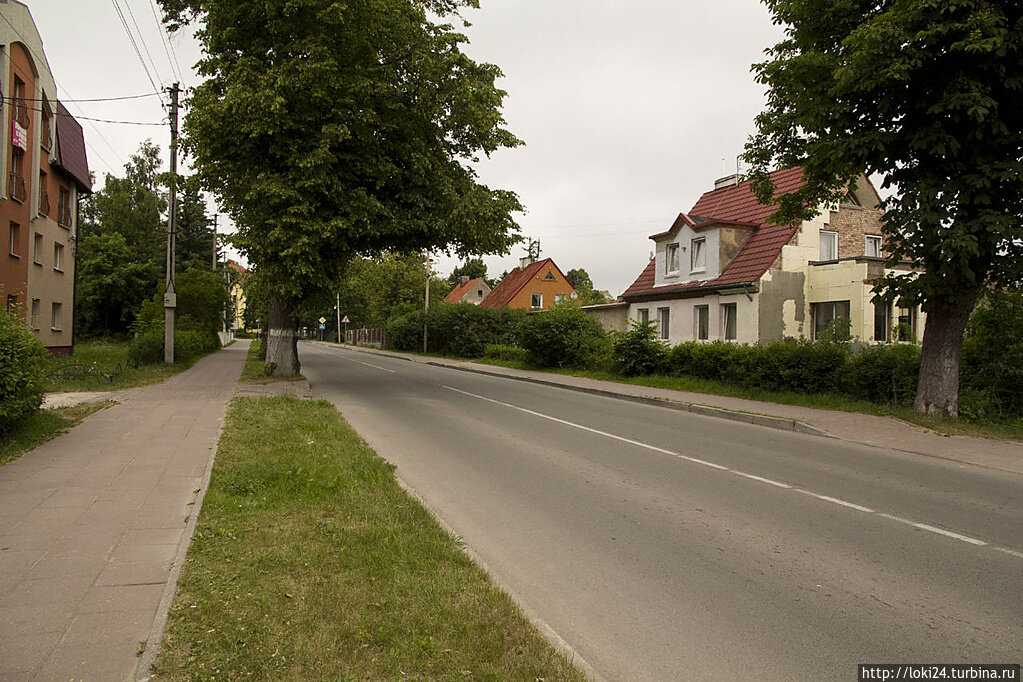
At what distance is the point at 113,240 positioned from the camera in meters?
42.7

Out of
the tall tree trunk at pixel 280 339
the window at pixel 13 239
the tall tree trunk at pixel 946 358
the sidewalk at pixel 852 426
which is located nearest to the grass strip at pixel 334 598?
the sidewalk at pixel 852 426

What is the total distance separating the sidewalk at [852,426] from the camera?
385 inches

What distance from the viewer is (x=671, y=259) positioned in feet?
89.6

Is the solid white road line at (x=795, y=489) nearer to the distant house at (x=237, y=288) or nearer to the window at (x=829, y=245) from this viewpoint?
the distant house at (x=237, y=288)

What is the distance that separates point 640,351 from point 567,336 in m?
4.85

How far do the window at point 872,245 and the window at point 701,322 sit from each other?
6.54m

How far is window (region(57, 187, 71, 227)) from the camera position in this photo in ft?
98.0

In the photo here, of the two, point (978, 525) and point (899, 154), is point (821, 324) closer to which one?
point (899, 154)

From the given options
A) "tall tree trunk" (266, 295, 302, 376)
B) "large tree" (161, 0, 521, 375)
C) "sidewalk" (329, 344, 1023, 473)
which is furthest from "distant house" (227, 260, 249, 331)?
"sidewalk" (329, 344, 1023, 473)

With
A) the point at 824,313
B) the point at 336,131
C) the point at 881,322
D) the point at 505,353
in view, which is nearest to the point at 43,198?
the point at 336,131

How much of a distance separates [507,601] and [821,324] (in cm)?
2286

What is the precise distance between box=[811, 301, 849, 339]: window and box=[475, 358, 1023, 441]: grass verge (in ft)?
24.9

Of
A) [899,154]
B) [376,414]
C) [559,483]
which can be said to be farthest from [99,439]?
[899,154]

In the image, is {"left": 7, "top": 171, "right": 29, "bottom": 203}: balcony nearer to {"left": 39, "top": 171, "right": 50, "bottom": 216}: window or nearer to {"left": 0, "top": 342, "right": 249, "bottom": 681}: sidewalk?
{"left": 39, "top": 171, "right": 50, "bottom": 216}: window
